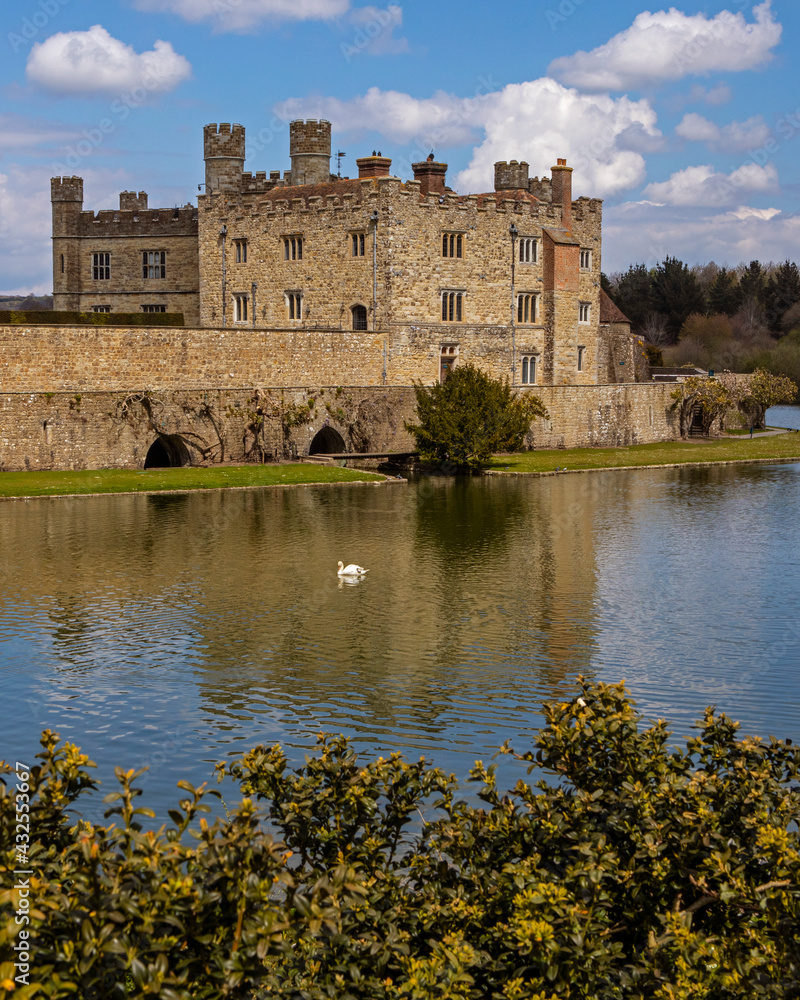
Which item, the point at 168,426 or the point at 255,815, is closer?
the point at 255,815

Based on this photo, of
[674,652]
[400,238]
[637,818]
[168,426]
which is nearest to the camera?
[637,818]

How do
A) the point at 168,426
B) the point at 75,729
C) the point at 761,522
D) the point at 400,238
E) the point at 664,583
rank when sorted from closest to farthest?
the point at 75,729, the point at 664,583, the point at 761,522, the point at 168,426, the point at 400,238

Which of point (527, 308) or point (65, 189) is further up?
point (65, 189)

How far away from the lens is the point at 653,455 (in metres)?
54.3

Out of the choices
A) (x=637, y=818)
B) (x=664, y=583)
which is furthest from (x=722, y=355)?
(x=637, y=818)

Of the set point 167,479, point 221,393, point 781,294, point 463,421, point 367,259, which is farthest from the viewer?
point 781,294

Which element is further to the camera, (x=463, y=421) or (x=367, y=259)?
(x=367, y=259)

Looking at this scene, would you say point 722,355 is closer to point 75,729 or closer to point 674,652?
point 674,652

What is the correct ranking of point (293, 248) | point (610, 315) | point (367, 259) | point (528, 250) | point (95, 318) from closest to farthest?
point (367, 259) → point (95, 318) → point (293, 248) → point (528, 250) → point (610, 315)

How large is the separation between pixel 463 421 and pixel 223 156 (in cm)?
2311

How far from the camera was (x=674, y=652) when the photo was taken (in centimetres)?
1981

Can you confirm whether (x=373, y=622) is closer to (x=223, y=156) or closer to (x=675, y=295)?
(x=223, y=156)

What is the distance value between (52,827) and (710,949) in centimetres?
472

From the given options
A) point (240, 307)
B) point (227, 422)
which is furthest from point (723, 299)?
point (227, 422)
